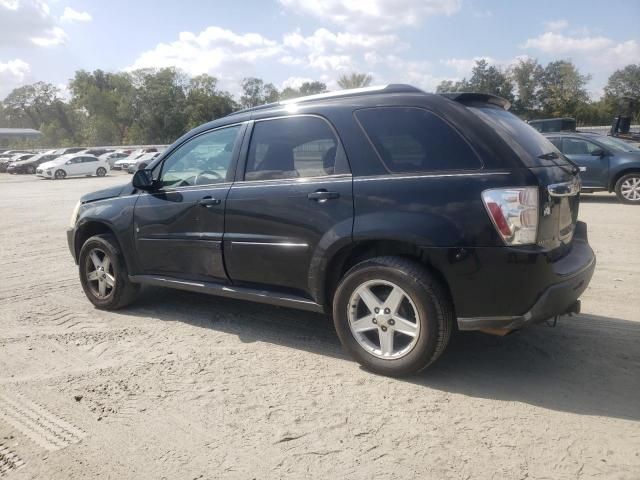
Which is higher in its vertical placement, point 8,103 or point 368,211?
point 8,103

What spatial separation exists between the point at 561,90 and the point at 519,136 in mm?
60777

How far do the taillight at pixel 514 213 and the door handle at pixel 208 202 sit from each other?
7.12 ft

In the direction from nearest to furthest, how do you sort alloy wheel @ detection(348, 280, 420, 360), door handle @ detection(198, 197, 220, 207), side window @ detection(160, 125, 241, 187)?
alloy wheel @ detection(348, 280, 420, 360) < door handle @ detection(198, 197, 220, 207) < side window @ detection(160, 125, 241, 187)

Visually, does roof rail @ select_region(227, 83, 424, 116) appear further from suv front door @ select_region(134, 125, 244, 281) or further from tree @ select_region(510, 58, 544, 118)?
tree @ select_region(510, 58, 544, 118)

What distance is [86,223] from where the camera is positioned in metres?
5.28

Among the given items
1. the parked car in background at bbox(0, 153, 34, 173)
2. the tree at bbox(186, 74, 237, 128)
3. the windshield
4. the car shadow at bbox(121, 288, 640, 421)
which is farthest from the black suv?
the tree at bbox(186, 74, 237, 128)

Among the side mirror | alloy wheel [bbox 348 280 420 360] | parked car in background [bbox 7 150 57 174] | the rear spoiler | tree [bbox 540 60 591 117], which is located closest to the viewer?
alloy wheel [bbox 348 280 420 360]

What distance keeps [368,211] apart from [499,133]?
3.13ft

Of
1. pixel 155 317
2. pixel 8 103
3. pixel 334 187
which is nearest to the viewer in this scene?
pixel 334 187

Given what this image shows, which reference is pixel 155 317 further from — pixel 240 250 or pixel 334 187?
pixel 334 187

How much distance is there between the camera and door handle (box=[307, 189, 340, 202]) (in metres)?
3.57

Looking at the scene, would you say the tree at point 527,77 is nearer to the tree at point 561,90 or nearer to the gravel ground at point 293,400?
the tree at point 561,90

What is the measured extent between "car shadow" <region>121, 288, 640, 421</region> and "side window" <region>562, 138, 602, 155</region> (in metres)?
8.93

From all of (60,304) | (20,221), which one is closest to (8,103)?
(20,221)
